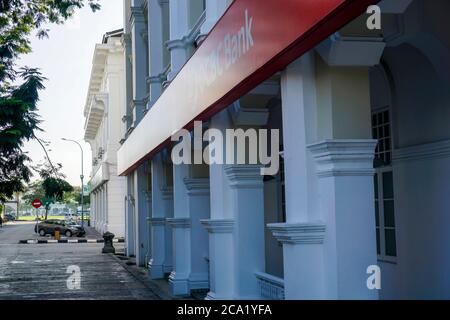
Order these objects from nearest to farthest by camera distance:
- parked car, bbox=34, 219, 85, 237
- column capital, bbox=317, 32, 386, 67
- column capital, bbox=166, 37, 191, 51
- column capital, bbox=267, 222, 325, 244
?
1. column capital, bbox=317, 32, 386, 67
2. column capital, bbox=267, 222, 325, 244
3. column capital, bbox=166, 37, 191, 51
4. parked car, bbox=34, 219, 85, 237

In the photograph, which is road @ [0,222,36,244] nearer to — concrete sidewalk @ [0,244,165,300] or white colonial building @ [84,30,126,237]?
white colonial building @ [84,30,126,237]

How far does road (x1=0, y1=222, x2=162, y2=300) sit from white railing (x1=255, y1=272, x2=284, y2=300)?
5.52 m

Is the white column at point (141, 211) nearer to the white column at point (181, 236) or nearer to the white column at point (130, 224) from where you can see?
the white column at point (130, 224)

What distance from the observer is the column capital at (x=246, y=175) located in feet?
30.3

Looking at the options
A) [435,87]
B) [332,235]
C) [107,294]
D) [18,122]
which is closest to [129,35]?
[18,122]

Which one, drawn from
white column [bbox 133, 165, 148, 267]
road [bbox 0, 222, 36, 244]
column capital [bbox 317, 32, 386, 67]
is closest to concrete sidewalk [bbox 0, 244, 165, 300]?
white column [bbox 133, 165, 148, 267]

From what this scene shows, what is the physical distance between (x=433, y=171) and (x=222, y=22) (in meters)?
3.29

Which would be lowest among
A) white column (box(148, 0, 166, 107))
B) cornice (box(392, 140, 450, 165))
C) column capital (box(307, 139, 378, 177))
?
column capital (box(307, 139, 378, 177))

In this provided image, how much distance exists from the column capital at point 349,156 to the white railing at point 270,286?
2410 millimetres

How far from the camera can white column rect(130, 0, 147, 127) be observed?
68.6 feet

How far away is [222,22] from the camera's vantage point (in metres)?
8.07

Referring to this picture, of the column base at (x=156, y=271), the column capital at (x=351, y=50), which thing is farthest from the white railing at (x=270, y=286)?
the column base at (x=156, y=271)

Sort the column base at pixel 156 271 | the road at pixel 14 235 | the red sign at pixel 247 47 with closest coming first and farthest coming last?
the red sign at pixel 247 47
the column base at pixel 156 271
the road at pixel 14 235

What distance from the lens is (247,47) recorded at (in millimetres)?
6938
